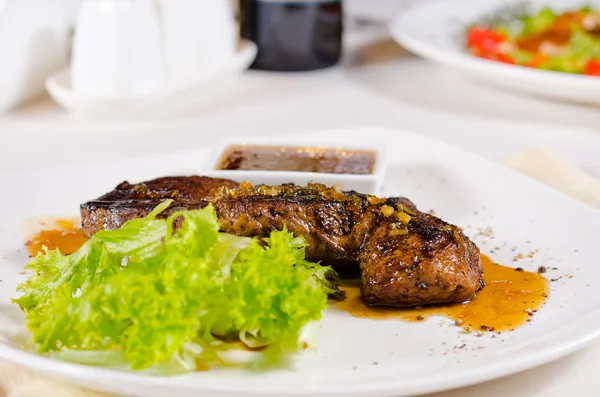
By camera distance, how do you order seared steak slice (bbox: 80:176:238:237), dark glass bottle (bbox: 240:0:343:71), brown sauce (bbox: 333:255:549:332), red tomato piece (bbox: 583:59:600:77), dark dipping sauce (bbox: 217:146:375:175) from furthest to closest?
dark glass bottle (bbox: 240:0:343:71), red tomato piece (bbox: 583:59:600:77), dark dipping sauce (bbox: 217:146:375:175), seared steak slice (bbox: 80:176:238:237), brown sauce (bbox: 333:255:549:332)

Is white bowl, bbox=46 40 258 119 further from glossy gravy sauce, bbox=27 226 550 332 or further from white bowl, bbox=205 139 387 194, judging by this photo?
glossy gravy sauce, bbox=27 226 550 332

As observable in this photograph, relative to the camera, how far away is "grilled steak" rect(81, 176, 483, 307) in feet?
10.6

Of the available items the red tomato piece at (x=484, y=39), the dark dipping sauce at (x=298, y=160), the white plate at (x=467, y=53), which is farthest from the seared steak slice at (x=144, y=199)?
the red tomato piece at (x=484, y=39)

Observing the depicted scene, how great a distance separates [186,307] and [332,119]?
3.91 m

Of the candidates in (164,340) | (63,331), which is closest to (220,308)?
(164,340)

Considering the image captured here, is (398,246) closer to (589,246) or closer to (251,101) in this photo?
(589,246)

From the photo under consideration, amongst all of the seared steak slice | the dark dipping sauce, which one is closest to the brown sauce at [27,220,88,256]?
the seared steak slice

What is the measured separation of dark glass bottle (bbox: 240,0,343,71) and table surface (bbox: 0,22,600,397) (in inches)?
5.2

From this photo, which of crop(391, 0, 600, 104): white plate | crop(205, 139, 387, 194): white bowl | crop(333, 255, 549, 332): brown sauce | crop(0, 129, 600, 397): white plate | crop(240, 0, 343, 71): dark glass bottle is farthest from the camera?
crop(240, 0, 343, 71): dark glass bottle

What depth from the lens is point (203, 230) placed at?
2.95 metres

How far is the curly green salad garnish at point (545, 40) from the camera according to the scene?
655cm

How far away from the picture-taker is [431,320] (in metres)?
3.17

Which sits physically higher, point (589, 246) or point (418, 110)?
point (589, 246)

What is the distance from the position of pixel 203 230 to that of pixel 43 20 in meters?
4.08
